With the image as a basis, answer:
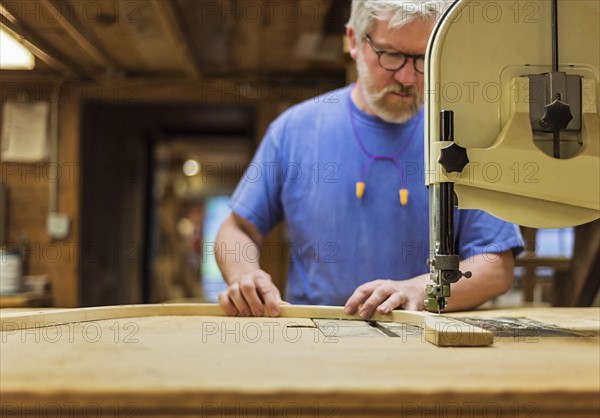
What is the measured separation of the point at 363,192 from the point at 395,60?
36 cm

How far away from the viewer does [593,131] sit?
1.12 m

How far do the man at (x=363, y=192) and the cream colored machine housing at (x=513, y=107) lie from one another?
43 cm

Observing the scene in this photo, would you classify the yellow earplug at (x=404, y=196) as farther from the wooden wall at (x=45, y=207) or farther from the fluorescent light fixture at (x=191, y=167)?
the fluorescent light fixture at (x=191, y=167)

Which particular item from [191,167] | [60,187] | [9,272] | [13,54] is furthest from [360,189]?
[191,167]

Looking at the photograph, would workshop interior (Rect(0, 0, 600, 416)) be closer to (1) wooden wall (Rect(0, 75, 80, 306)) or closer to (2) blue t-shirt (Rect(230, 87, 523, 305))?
(1) wooden wall (Rect(0, 75, 80, 306))

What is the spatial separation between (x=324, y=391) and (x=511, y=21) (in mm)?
736

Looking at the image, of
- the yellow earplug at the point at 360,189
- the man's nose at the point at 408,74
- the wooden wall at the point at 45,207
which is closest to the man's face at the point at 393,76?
the man's nose at the point at 408,74

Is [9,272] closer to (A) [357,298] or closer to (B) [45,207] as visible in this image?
(B) [45,207]

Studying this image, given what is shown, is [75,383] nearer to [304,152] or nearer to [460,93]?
[460,93]

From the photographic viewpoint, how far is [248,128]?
7.58m

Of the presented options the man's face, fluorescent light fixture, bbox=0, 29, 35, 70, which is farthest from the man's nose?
fluorescent light fixture, bbox=0, 29, 35, 70

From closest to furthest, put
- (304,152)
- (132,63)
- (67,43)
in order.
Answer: (304,152)
(67,43)
(132,63)

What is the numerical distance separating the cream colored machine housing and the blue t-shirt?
0.56m

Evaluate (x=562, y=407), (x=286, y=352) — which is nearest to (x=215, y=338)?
(x=286, y=352)
